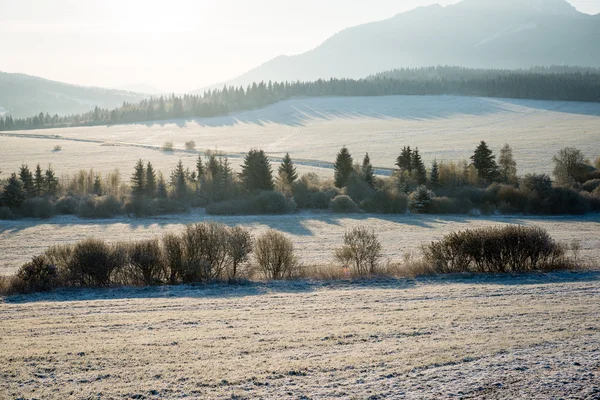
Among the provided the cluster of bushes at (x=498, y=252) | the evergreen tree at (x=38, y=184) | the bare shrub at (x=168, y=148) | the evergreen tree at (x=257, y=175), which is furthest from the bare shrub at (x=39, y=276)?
the bare shrub at (x=168, y=148)

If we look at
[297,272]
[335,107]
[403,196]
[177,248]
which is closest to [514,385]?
[297,272]

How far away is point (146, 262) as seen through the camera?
77.3 feet

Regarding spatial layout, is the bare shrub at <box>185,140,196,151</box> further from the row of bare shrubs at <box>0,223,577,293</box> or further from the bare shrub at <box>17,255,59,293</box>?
the bare shrub at <box>17,255,59,293</box>

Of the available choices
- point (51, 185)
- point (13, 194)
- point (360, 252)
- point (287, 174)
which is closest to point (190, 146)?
point (51, 185)

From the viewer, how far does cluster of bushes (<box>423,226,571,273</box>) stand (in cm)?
2427

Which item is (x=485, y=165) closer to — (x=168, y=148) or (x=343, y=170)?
(x=343, y=170)

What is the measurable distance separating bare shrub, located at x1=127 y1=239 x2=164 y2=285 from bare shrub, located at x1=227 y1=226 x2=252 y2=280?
11.5ft

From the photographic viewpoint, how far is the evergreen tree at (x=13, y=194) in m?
52.1

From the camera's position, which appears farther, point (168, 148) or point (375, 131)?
point (375, 131)

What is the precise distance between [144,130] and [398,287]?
134m

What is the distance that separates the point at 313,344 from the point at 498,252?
1484cm

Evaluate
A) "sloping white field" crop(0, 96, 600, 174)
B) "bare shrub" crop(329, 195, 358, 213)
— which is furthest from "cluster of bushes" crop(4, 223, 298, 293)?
"sloping white field" crop(0, 96, 600, 174)

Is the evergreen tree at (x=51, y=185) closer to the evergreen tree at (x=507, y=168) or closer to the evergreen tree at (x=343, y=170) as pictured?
A: the evergreen tree at (x=343, y=170)

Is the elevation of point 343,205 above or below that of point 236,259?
below
